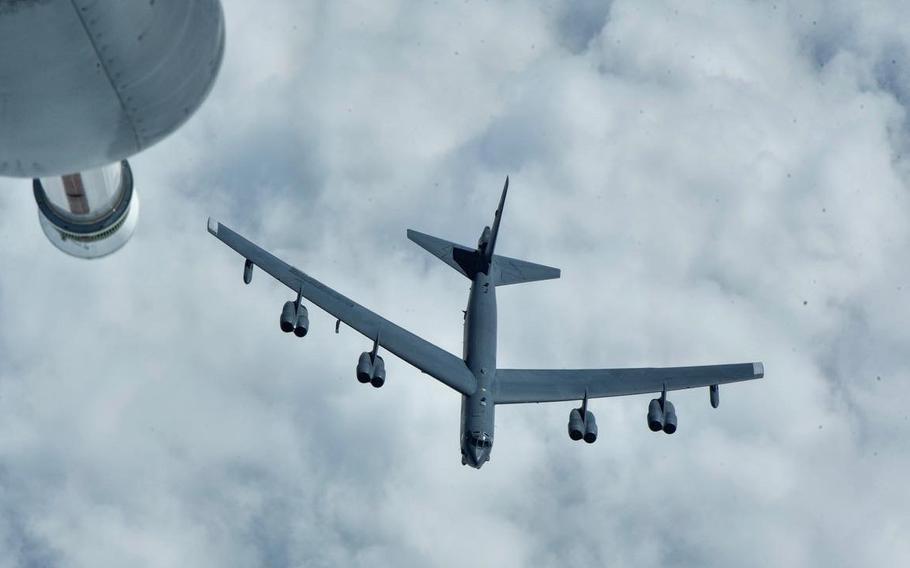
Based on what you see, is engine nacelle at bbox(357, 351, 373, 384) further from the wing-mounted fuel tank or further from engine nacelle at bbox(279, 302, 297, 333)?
the wing-mounted fuel tank

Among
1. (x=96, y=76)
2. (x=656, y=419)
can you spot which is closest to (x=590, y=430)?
(x=656, y=419)

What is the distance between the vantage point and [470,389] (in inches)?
2709

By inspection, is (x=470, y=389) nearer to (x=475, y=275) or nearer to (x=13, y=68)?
(x=475, y=275)

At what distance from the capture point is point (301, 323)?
65750mm

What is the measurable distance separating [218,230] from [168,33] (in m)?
44.8

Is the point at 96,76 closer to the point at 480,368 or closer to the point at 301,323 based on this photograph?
the point at 301,323

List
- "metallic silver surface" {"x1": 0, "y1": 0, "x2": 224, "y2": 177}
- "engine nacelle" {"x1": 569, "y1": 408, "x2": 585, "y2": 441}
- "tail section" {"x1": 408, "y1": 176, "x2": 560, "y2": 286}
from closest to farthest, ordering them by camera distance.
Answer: "metallic silver surface" {"x1": 0, "y1": 0, "x2": 224, "y2": 177}
"engine nacelle" {"x1": 569, "y1": 408, "x2": 585, "y2": 441}
"tail section" {"x1": 408, "y1": 176, "x2": 560, "y2": 286}

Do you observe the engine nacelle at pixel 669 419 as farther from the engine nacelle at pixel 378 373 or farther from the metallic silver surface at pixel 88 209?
the metallic silver surface at pixel 88 209

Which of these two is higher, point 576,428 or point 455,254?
point 455,254

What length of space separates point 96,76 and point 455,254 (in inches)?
2227

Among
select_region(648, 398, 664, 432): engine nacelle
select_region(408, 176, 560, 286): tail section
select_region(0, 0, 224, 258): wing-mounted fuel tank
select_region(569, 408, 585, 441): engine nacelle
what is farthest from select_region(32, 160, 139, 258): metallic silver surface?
select_region(408, 176, 560, 286): tail section

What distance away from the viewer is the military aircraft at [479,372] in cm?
6725

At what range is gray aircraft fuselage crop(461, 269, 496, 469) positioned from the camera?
67312 millimetres

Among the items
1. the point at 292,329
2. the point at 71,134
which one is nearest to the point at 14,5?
the point at 71,134
